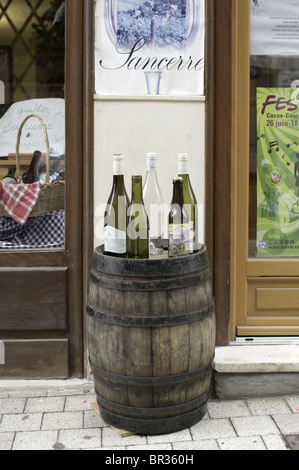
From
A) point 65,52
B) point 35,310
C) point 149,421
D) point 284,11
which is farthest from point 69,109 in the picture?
point 149,421

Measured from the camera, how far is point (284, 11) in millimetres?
3635

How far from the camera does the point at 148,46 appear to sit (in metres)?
3.41

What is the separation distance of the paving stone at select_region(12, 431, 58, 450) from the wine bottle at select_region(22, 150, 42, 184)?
4.71ft

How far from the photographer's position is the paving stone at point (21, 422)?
3.05 meters

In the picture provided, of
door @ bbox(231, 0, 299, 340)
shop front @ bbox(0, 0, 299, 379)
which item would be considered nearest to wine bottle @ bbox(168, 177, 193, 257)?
shop front @ bbox(0, 0, 299, 379)

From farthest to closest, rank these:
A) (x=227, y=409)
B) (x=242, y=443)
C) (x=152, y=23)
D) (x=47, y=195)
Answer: (x=47, y=195) < (x=152, y=23) < (x=227, y=409) < (x=242, y=443)

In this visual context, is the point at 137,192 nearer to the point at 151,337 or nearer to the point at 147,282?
the point at 147,282

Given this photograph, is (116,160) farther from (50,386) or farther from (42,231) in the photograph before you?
(50,386)

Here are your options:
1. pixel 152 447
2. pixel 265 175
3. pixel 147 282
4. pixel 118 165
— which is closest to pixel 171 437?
pixel 152 447

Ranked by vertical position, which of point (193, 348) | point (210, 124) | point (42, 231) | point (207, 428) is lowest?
point (207, 428)

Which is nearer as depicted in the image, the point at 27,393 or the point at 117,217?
the point at 117,217

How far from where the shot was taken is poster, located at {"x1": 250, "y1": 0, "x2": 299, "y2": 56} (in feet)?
11.8

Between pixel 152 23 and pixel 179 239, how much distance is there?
A: 1277 millimetres

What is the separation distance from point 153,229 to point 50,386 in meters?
1.07
